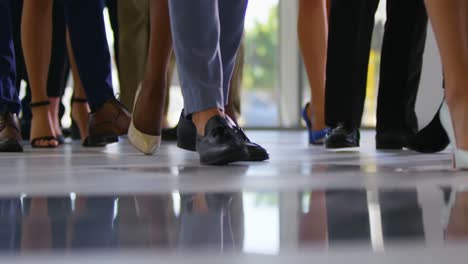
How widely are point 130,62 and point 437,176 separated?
194 cm

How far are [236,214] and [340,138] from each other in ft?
4.18

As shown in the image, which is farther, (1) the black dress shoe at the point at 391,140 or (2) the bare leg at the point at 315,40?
(2) the bare leg at the point at 315,40

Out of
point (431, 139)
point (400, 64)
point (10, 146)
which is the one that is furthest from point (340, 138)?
point (10, 146)

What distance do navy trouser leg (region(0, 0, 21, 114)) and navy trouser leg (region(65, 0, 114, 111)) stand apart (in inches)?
7.0

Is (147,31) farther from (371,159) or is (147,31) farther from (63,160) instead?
(371,159)

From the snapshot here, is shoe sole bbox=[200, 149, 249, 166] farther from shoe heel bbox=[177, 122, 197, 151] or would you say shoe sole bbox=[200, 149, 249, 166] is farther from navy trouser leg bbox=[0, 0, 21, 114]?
navy trouser leg bbox=[0, 0, 21, 114]

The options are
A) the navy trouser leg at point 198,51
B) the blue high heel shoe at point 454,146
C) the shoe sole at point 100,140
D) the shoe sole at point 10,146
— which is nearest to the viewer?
the blue high heel shoe at point 454,146

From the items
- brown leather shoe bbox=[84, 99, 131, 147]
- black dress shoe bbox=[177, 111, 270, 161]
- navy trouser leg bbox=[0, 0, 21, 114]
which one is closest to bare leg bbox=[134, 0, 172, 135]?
black dress shoe bbox=[177, 111, 270, 161]

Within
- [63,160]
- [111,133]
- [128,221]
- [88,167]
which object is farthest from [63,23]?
[128,221]

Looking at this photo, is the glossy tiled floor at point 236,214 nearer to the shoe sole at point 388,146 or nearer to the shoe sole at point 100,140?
the shoe sole at point 388,146

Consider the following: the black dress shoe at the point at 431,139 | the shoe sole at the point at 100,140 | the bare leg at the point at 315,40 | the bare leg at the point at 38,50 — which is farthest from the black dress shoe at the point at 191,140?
the bare leg at the point at 38,50

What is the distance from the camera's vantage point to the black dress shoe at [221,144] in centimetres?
145

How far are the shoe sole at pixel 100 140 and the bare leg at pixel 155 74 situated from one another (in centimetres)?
51

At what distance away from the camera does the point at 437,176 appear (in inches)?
48.3
